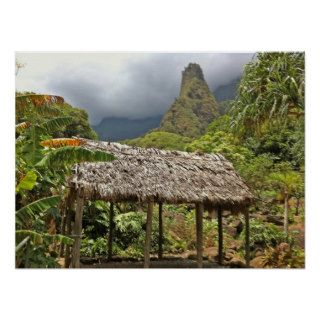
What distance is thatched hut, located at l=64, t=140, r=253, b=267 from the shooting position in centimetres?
934

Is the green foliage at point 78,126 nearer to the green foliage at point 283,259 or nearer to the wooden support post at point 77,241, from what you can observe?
the green foliage at point 283,259

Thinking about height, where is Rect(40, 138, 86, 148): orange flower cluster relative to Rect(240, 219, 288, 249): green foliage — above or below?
above

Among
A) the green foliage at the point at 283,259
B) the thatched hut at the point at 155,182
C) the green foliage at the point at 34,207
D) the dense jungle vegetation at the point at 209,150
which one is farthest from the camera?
the green foliage at the point at 283,259

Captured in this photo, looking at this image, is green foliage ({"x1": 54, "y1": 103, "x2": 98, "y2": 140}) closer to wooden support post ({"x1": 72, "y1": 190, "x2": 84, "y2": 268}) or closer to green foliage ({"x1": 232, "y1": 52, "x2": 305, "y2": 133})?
green foliage ({"x1": 232, "y1": 52, "x2": 305, "y2": 133})

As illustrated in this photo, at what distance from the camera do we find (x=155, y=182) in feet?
32.4

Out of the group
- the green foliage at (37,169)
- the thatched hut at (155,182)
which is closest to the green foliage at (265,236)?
the thatched hut at (155,182)

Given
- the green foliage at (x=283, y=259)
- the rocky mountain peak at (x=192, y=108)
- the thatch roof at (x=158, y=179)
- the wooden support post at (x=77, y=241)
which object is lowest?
the green foliage at (x=283, y=259)

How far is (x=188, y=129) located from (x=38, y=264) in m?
21.7

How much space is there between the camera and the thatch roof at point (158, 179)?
371 inches

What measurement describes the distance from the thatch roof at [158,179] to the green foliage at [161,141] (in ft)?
44.5

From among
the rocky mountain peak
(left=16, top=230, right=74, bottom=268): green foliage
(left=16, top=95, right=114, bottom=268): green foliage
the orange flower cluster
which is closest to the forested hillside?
the rocky mountain peak

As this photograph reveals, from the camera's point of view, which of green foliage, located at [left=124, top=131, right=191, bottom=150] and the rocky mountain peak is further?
the rocky mountain peak
